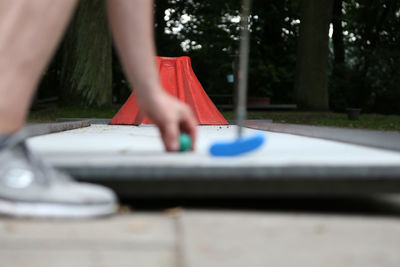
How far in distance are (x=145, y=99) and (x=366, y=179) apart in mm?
904

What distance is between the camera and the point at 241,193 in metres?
1.97

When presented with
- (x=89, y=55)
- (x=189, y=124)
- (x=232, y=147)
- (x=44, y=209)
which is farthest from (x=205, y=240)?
(x=89, y=55)

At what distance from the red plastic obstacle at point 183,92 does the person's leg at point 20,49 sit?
4.67m

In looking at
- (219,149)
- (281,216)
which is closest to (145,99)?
(219,149)

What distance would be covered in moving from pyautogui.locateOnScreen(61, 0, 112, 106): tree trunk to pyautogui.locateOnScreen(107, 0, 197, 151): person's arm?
8.00 metres

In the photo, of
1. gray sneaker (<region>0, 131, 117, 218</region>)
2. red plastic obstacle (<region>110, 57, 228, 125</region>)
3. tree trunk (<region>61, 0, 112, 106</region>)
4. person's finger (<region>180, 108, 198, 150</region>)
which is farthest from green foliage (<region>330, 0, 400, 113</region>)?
gray sneaker (<region>0, 131, 117, 218</region>)

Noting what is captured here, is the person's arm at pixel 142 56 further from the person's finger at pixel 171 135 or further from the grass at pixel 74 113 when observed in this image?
the grass at pixel 74 113

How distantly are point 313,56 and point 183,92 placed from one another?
275 inches

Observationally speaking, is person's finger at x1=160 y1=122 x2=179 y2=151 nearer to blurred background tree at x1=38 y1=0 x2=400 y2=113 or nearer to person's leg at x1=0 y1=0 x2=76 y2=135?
person's leg at x1=0 y1=0 x2=76 y2=135

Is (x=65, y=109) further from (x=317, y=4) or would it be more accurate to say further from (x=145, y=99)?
(x=145, y=99)

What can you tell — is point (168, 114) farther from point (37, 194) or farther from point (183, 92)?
point (183, 92)

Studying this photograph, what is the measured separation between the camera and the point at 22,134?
6.09ft

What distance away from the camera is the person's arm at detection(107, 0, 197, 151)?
221cm

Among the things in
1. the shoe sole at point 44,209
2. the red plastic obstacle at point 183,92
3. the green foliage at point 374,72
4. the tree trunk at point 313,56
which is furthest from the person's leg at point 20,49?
the green foliage at point 374,72
